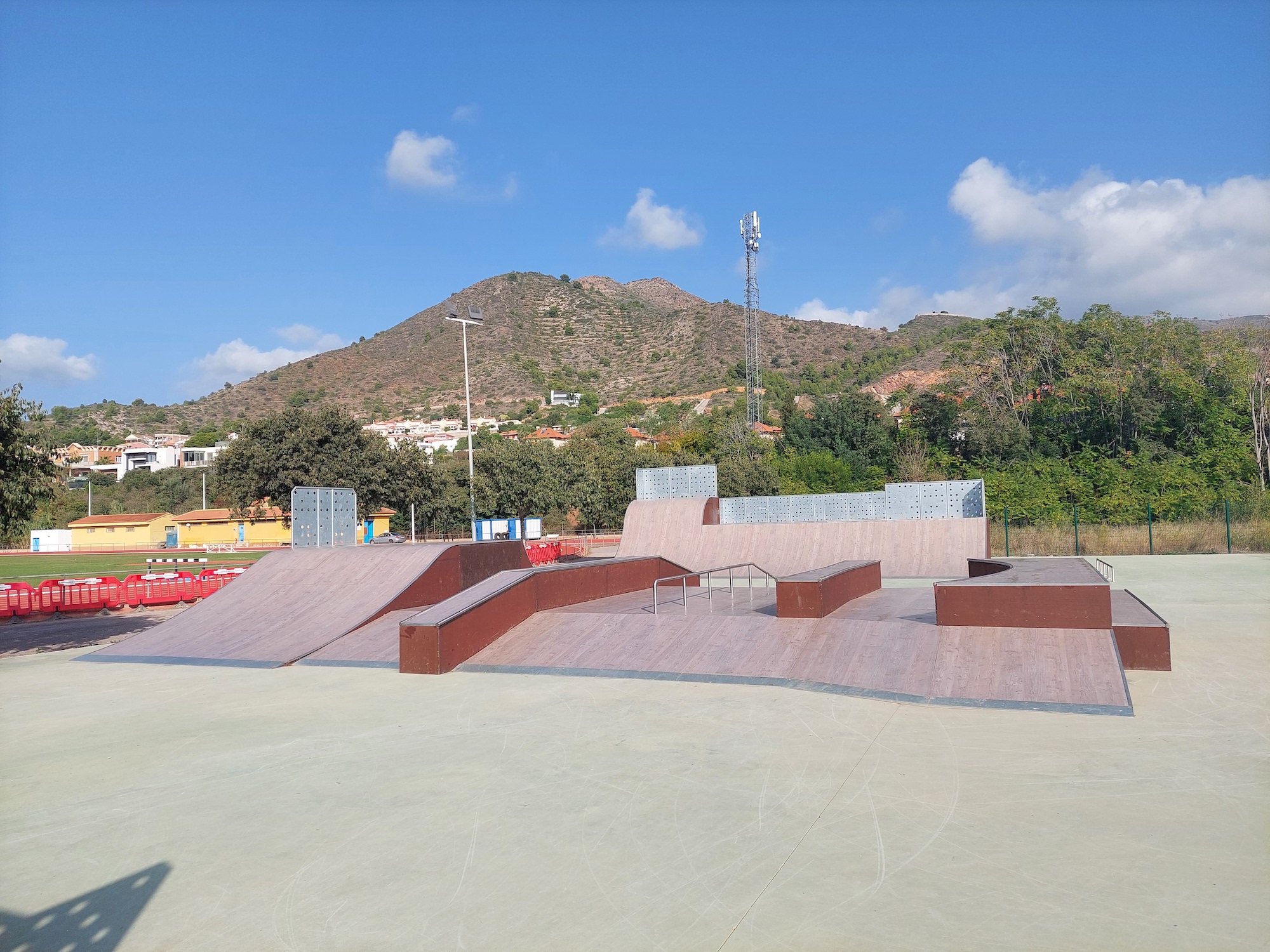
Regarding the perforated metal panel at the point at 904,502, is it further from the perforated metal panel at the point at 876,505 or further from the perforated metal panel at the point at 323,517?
the perforated metal panel at the point at 323,517

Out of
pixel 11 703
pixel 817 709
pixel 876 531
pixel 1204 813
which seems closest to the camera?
pixel 1204 813

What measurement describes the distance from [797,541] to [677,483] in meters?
5.17

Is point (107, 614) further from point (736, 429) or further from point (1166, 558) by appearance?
point (736, 429)

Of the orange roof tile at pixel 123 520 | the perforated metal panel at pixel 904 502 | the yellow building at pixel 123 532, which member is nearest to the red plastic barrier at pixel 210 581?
the perforated metal panel at pixel 904 502

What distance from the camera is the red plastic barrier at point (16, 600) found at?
58.5 ft

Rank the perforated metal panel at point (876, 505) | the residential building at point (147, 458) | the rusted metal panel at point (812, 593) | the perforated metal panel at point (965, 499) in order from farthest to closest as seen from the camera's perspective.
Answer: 1. the residential building at point (147, 458)
2. the perforated metal panel at point (876, 505)
3. the perforated metal panel at point (965, 499)
4. the rusted metal panel at point (812, 593)

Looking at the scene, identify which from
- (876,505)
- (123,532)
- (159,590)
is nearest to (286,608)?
(159,590)

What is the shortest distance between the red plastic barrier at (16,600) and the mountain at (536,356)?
87.5 meters

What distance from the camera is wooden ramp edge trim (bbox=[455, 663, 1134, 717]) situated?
720 centimetres

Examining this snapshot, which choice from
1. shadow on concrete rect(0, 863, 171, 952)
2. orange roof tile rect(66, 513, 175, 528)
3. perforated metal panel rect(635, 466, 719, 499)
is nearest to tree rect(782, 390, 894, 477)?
perforated metal panel rect(635, 466, 719, 499)

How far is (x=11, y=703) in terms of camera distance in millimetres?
8922

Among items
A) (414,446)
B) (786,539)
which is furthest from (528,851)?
(414,446)

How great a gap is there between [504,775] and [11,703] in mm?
6442

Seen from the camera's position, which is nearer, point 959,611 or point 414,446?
point 959,611
